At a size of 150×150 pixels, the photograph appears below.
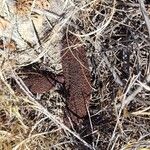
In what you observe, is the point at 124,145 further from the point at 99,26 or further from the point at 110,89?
the point at 99,26

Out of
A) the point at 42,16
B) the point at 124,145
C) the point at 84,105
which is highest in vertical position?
the point at 42,16

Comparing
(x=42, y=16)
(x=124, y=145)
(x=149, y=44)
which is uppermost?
(x=42, y=16)

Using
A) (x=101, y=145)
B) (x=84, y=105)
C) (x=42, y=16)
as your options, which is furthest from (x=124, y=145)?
(x=42, y=16)

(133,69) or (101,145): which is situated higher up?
(133,69)

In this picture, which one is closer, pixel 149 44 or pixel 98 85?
pixel 149 44

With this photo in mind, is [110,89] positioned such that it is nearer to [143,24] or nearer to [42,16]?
[143,24]

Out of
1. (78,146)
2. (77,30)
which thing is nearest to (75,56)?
(77,30)
